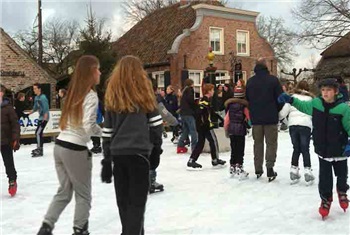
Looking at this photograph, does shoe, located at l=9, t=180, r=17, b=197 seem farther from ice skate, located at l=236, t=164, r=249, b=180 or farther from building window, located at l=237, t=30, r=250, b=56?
building window, located at l=237, t=30, r=250, b=56

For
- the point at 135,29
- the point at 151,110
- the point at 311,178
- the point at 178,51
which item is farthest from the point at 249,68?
the point at 151,110

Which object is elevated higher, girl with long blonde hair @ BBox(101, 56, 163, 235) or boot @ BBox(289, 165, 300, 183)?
girl with long blonde hair @ BBox(101, 56, 163, 235)

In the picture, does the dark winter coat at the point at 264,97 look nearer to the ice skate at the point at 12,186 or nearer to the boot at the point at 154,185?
the boot at the point at 154,185

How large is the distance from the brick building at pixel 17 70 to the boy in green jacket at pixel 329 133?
2111 centimetres

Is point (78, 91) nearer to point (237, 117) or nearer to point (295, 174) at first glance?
point (237, 117)

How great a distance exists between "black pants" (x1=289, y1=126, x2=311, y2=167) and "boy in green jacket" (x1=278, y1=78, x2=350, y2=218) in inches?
72.4

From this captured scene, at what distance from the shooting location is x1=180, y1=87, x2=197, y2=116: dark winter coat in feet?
34.5

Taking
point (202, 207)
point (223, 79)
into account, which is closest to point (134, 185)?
point (202, 207)

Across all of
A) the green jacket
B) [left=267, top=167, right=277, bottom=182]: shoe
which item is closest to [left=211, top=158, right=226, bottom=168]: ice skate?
[left=267, top=167, right=277, bottom=182]: shoe

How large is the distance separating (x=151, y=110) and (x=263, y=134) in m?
3.92

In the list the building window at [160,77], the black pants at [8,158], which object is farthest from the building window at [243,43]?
the black pants at [8,158]

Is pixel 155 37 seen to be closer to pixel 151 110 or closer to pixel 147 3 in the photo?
pixel 147 3

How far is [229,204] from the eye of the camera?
256 inches

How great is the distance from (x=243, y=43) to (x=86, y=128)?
27112 mm
